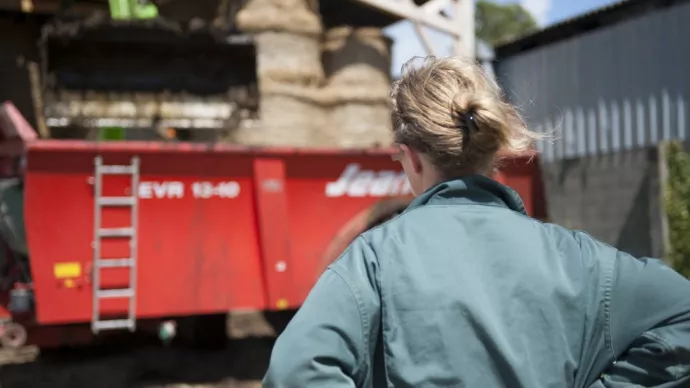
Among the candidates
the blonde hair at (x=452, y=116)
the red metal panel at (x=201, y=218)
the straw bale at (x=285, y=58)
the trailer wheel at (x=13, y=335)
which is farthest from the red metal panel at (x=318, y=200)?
the blonde hair at (x=452, y=116)

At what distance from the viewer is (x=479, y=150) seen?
1376mm

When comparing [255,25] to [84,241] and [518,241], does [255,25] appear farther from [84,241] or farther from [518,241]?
[518,241]

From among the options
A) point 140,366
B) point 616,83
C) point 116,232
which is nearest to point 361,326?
point 116,232

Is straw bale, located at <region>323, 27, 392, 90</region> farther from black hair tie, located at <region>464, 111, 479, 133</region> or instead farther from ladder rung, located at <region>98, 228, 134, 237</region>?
black hair tie, located at <region>464, 111, 479, 133</region>

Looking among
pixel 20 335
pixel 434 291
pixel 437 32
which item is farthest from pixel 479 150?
pixel 437 32

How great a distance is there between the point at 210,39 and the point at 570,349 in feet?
22.3

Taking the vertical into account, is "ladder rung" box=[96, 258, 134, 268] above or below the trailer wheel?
above

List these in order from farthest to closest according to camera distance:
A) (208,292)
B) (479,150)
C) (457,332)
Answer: (208,292) → (479,150) → (457,332)

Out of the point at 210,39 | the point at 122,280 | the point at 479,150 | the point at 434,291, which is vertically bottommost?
the point at 122,280

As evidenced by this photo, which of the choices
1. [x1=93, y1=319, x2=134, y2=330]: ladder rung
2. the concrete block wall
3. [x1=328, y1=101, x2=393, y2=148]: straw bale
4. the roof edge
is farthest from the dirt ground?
the roof edge

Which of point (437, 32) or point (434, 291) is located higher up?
point (437, 32)

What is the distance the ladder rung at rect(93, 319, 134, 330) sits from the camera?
5.15m

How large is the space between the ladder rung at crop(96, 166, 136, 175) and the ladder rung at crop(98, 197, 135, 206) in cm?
18

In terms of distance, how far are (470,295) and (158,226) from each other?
4388 mm
